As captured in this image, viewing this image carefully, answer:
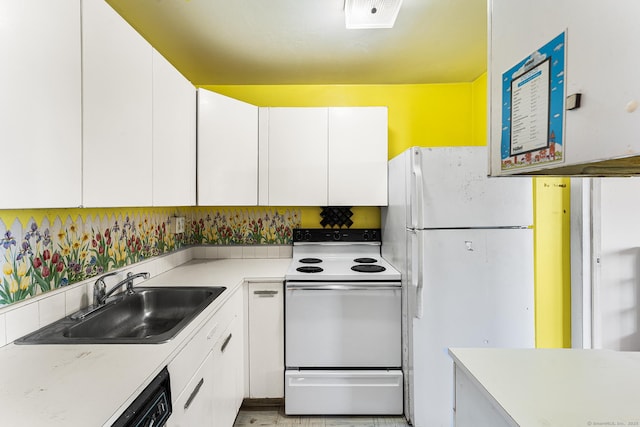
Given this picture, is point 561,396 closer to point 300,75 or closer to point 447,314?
point 447,314

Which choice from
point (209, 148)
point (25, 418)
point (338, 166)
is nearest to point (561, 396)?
point (25, 418)

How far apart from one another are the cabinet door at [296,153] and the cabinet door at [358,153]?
77 millimetres

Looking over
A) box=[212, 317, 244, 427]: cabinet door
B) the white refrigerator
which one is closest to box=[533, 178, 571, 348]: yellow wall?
the white refrigerator

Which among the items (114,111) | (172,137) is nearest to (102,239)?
(172,137)

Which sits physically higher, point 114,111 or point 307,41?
point 307,41

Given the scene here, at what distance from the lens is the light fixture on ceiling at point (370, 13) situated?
1542 millimetres

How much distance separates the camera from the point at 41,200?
891mm

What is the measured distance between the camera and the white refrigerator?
186cm

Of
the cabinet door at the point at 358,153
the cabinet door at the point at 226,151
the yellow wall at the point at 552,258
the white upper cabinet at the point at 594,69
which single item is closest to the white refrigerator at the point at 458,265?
the yellow wall at the point at 552,258

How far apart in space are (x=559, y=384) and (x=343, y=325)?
134 cm

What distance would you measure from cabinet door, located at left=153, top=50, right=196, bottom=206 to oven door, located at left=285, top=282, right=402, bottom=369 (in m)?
0.90

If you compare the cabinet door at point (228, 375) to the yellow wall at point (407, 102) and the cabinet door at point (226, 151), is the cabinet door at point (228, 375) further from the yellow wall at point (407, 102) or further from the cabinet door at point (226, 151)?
the yellow wall at point (407, 102)

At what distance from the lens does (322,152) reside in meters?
2.46

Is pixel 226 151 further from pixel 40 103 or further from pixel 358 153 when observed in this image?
pixel 40 103
